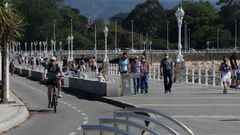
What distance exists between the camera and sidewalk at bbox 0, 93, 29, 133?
693 inches

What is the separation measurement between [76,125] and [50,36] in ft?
537

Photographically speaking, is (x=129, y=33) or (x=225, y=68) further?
(x=129, y=33)

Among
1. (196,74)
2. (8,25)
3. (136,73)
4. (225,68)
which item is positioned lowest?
(196,74)

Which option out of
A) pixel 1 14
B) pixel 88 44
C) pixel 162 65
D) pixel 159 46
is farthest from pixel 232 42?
pixel 1 14

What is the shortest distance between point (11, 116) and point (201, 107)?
6.86 meters

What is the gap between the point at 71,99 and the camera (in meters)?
30.0

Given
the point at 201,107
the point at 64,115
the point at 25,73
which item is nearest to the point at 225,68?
the point at 201,107

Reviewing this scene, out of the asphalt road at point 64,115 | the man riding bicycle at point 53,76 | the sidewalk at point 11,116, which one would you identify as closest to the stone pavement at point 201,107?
the asphalt road at point 64,115

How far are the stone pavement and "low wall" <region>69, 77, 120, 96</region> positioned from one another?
94cm

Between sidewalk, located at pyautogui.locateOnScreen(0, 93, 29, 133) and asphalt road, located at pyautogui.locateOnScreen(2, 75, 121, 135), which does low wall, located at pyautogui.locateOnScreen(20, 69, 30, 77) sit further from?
sidewalk, located at pyautogui.locateOnScreen(0, 93, 29, 133)

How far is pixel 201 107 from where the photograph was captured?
74.1 feet

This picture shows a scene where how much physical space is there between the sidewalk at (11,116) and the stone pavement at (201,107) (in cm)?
427

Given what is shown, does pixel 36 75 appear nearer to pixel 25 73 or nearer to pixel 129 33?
pixel 25 73

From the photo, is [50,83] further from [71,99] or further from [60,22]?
[60,22]
